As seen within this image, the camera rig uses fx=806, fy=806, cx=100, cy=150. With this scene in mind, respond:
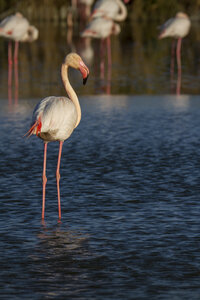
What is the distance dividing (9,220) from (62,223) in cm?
48

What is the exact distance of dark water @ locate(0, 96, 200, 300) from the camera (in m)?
5.59

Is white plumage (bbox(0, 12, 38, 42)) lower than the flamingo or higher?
higher

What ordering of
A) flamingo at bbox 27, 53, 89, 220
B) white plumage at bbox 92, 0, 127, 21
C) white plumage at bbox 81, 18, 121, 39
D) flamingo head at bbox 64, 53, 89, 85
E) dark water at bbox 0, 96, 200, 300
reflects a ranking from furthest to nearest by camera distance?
white plumage at bbox 92, 0, 127, 21
white plumage at bbox 81, 18, 121, 39
flamingo head at bbox 64, 53, 89, 85
flamingo at bbox 27, 53, 89, 220
dark water at bbox 0, 96, 200, 300

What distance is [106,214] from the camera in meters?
7.52

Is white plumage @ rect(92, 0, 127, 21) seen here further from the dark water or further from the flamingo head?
the flamingo head

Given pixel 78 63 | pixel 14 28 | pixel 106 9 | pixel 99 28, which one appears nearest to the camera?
pixel 78 63

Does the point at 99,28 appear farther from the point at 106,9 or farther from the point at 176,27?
the point at 176,27

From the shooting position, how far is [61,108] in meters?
7.54

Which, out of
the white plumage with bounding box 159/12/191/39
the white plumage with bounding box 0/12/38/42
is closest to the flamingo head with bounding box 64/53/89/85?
the white plumage with bounding box 0/12/38/42

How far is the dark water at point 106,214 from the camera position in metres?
5.59

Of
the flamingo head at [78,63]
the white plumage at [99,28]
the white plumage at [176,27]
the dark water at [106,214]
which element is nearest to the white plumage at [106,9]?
the white plumage at [99,28]

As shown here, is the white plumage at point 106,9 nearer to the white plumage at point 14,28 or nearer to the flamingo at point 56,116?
the white plumage at point 14,28

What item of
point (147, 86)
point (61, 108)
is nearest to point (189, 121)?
point (147, 86)

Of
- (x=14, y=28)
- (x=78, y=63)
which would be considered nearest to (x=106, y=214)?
(x=78, y=63)
